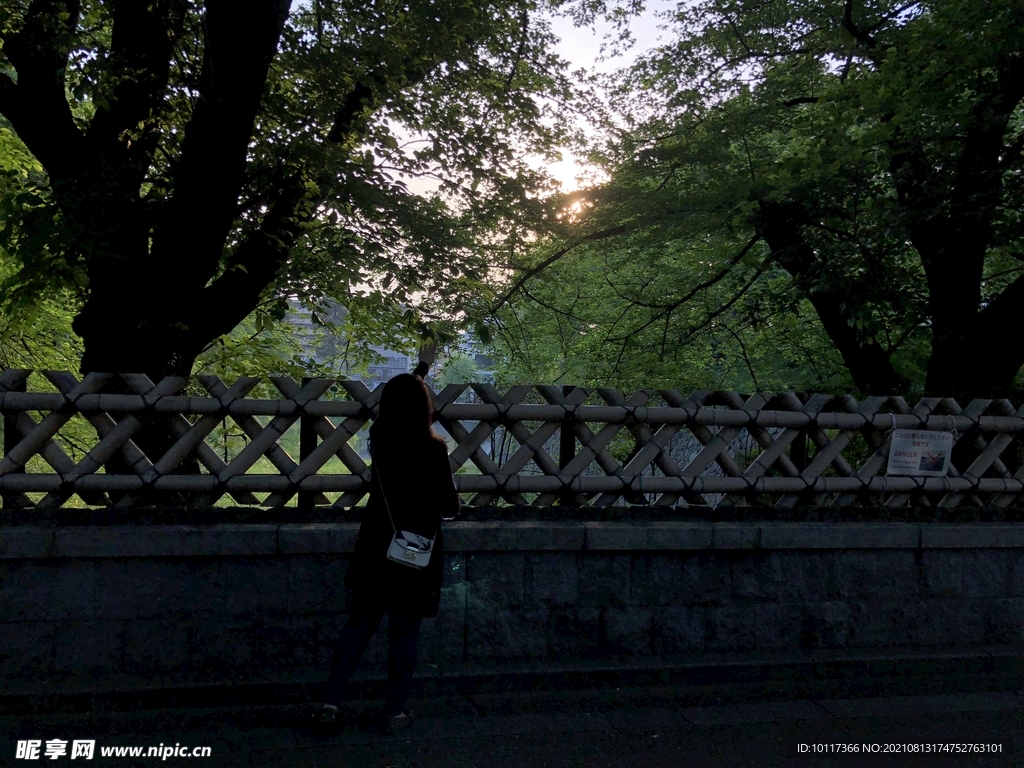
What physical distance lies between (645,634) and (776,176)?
6.25m

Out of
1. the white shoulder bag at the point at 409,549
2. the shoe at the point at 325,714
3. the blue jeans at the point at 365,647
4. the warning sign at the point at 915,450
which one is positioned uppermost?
the warning sign at the point at 915,450

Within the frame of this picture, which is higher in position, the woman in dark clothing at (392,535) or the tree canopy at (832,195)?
the tree canopy at (832,195)

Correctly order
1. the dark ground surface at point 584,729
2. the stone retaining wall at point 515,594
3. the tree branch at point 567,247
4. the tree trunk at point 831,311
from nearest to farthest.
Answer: the dark ground surface at point 584,729
the stone retaining wall at point 515,594
the tree trunk at point 831,311
the tree branch at point 567,247

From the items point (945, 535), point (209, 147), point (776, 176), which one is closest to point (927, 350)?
point (776, 176)

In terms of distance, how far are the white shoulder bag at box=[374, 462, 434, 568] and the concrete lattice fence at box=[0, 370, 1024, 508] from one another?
0.92m

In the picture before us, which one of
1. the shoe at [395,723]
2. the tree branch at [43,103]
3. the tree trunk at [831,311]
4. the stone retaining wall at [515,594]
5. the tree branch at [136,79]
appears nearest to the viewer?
the shoe at [395,723]

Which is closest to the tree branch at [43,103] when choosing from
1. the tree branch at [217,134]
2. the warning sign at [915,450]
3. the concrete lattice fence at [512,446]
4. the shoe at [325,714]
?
the tree branch at [217,134]

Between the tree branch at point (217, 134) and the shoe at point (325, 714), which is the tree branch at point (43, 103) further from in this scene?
the shoe at point (325, 714)

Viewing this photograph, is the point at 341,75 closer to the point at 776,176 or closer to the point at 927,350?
the point at 776,176

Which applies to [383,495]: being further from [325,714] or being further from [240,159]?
[240,159]

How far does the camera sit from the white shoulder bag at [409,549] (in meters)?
4.13

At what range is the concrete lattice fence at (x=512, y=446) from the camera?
4.65m

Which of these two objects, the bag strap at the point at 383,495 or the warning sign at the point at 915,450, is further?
the warning sign at the point at 915,450

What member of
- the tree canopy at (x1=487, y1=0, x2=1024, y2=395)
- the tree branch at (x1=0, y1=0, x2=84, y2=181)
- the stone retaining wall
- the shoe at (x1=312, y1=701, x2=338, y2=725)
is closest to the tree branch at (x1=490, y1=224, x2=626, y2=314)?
the tree canopy at (x1=487, y1=0, x2=1024, y2=395)
